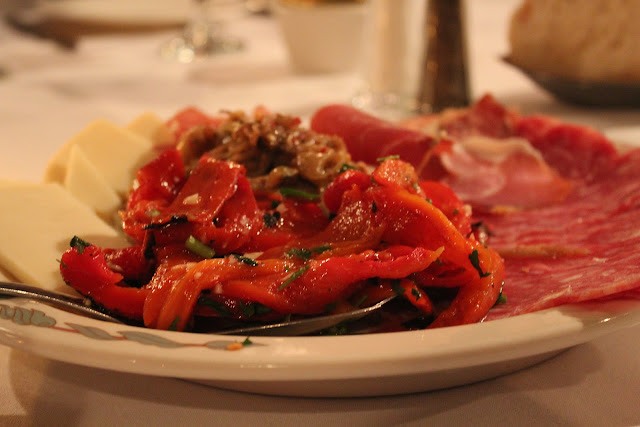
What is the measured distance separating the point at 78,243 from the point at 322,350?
0.54m

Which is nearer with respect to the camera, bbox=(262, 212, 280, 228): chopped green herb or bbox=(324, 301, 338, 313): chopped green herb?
bbox=(324, 301, 338, 313): chopped green herb

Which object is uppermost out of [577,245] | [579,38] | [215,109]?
[579,38]

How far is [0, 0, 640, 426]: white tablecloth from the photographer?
961 millimetres

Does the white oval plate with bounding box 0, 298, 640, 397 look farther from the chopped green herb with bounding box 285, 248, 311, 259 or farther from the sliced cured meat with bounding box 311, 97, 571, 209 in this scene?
the sliced cured meat with bounding box 311, 97, 571, 209

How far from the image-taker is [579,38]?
2422mm

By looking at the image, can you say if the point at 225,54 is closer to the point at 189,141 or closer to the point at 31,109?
the point at 31,109

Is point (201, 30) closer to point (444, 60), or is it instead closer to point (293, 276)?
point (444, 60)

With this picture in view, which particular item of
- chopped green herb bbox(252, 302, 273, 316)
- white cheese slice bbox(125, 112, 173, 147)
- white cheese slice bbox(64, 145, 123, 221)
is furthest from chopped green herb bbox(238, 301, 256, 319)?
white cheese slice bbox(125, 112, 173, 147)

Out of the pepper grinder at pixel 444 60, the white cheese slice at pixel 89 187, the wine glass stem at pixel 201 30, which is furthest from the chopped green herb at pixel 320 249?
the wine glass stem at pixel 201 30

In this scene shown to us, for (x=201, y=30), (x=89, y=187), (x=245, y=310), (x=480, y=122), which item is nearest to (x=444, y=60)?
(x=480, y=122)

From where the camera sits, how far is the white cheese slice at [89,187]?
1.42m

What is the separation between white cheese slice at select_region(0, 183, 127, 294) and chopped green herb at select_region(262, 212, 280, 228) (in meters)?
0.29

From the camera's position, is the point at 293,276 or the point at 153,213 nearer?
the point at 293,276

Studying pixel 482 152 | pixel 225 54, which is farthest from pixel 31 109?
pixel 482 152
